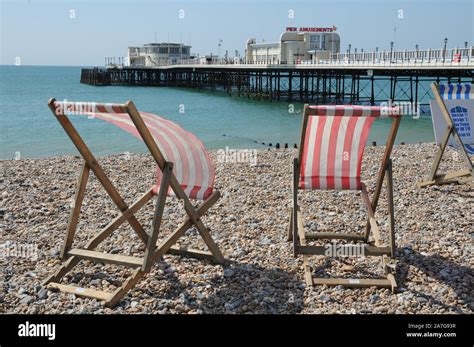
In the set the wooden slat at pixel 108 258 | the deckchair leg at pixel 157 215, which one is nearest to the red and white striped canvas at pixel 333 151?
the deckchair leg at pixel 157 215

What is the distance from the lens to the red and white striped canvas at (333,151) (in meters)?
3.67

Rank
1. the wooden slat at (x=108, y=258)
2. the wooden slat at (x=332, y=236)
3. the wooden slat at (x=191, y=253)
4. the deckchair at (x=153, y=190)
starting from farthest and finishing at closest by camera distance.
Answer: the wooden slat at (x=332, y=236), the wooden slat at (x=191, y=253), the wooden slat at (x=108, y=258), the deckchair at (x=153, y=190)

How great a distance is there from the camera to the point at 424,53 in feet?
74.6

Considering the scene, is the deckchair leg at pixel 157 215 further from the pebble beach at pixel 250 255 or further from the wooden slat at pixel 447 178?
the wooden slat at pixel 447 178

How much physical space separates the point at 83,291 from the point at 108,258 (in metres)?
0.23

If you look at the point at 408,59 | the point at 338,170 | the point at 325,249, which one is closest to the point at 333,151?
the point at 338,170

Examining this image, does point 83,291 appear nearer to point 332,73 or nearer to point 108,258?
point 108,258

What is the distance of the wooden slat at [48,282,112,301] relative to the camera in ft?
10.7

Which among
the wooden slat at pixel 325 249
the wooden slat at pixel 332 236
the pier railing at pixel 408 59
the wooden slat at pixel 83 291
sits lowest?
the wooden slat at pixel 83 291

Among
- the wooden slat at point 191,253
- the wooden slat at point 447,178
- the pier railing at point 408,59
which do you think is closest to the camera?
the wooden slat at point 191,253

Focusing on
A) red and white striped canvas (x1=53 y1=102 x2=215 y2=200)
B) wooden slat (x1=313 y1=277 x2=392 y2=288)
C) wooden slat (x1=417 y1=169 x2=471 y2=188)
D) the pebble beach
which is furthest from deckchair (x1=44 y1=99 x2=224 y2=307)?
wooden slat (x1=417 y1=169 x2=471 y2=188)

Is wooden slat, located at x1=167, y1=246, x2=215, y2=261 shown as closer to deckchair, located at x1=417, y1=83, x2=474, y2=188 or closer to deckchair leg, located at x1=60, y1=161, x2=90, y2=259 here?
A: deckchair leg, located at x1=60, y1=161, x2=90, y2=259

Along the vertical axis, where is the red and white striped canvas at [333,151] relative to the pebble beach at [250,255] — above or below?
above

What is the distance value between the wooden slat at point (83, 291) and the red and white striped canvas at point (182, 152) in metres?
0.81
